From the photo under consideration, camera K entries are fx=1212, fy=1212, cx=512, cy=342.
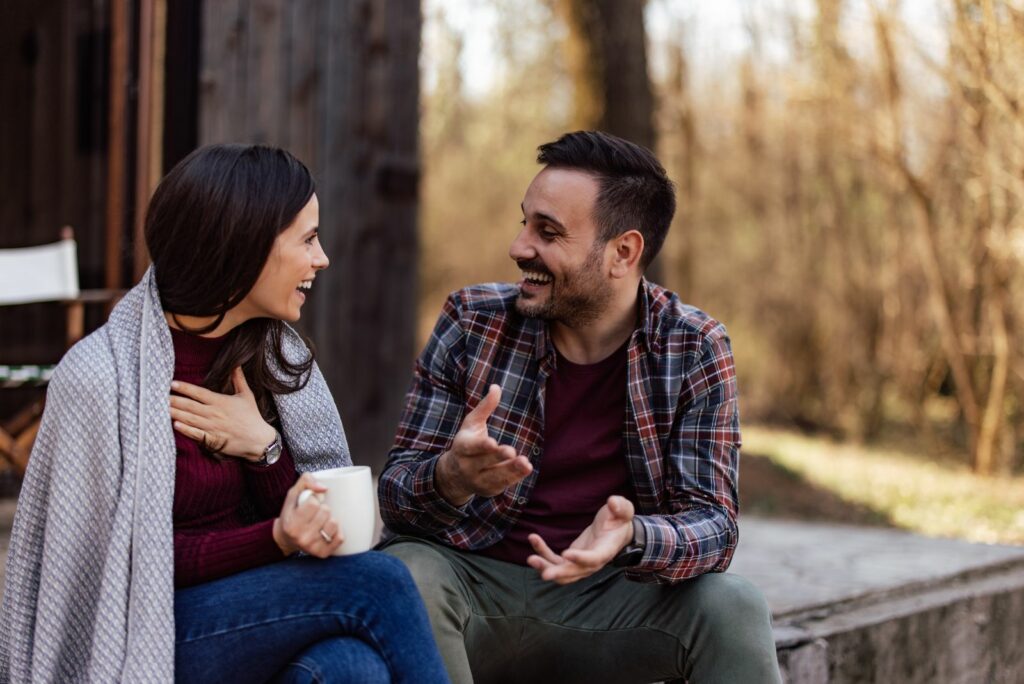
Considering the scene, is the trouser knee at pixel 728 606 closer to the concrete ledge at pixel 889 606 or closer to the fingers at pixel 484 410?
the fingers at pixel 484 410

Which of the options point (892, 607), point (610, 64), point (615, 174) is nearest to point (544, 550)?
point (615, 174)

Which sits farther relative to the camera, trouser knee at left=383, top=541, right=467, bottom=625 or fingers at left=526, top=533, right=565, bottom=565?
trouser knee at left=383, top=541, right=467, bottom=625

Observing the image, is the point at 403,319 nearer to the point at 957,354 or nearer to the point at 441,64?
the point at 957,354

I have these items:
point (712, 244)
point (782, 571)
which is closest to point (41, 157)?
point (782, 571)

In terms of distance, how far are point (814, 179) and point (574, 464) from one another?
24.2ft

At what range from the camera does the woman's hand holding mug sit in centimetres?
187

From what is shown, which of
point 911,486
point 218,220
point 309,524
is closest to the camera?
point 309,524

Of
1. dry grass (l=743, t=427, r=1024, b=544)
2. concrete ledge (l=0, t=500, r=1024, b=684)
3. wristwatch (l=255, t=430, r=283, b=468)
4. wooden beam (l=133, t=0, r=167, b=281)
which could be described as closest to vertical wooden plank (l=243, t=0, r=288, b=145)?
wooden beam (l=133, t=0, r=167, b=281)

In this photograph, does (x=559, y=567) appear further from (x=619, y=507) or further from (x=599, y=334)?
(x=599, y=334)

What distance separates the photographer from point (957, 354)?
7.33 meters

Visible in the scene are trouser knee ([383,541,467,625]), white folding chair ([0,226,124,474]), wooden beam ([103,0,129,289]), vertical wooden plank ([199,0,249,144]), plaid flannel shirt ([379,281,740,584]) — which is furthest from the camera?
vertical wooden plank ([199,0,249,144])

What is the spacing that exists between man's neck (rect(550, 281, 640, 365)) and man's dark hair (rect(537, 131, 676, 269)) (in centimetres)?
12

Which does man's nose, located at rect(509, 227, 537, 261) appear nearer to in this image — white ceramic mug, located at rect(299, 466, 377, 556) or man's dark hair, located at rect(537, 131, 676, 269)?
man's dark hair, located at rect(537, 131, 676, 269)

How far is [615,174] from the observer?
262cm
